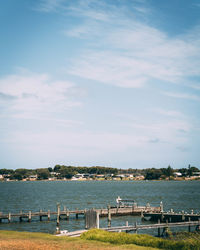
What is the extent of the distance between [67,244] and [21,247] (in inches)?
130

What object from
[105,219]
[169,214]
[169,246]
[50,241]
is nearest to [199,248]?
[169,246]

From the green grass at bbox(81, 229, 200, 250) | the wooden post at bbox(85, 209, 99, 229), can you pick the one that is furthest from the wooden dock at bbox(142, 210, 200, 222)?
the green grass at bbox(81, 229, 200, 250)

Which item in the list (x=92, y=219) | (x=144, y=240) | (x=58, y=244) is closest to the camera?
(x=58, y=244)

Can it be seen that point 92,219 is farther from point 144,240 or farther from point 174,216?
point 174,216

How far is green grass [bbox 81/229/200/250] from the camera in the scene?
22.5m

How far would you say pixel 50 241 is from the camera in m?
26.0

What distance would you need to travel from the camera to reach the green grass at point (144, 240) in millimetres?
22516

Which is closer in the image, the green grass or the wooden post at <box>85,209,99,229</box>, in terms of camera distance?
the green grass

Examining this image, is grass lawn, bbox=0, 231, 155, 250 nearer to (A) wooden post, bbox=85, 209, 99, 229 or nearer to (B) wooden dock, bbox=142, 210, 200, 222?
(A) wooden post, bbox=85, 209, 99, 229

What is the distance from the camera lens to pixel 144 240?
82.2 feet

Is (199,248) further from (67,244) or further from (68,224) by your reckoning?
(68,224)

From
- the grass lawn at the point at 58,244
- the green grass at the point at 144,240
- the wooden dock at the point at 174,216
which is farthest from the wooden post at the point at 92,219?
the wooden dock at the point at 174,216

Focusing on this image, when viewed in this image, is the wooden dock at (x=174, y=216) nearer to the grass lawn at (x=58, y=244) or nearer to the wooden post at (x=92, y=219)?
the wooden post at (x=92, y=219)

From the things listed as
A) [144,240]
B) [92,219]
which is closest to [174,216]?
[92,219]
